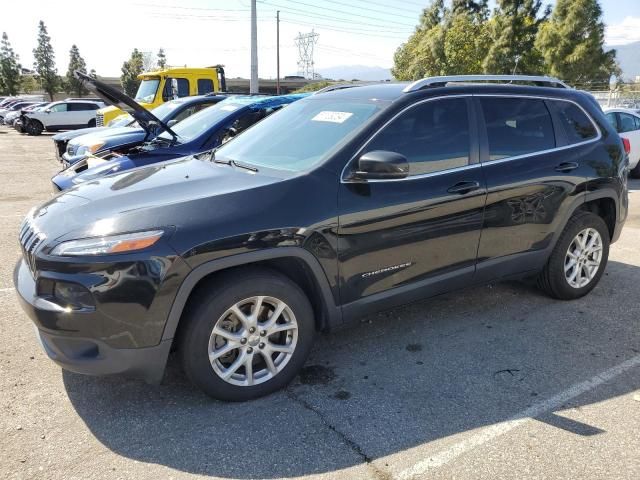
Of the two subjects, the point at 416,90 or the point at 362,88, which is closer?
the point at 416,90

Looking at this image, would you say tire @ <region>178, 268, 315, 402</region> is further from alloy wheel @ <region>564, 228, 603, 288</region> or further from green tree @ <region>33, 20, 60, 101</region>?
green tree @ <region>33, 20, 60, 101</region>

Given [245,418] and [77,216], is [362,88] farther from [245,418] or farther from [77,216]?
[245,418]

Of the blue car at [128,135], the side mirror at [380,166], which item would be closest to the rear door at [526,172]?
the side mirror at [380,166]

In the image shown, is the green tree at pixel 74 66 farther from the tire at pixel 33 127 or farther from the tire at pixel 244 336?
the tire at pixel 244 336

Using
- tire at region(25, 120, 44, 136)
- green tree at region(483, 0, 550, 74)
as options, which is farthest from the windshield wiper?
green tree at region(483, 0, 550, 74)

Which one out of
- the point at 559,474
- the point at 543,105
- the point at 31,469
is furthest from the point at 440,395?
the point at 543,105

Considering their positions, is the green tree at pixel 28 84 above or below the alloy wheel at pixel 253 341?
above

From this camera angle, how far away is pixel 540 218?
4039 mm

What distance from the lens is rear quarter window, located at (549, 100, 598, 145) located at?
14.0 ft

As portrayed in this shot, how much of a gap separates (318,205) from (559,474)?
5.93ft

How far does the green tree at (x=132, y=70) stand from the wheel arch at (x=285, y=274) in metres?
77.2

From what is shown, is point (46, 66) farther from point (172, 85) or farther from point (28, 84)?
point (172, 85)

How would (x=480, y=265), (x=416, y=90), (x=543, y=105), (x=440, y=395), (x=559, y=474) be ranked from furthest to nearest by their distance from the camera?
(x=543, y=105) < (x=480, y=265) < (x=416, y=90) < (x=440, y=395) < (x=559, y=474)

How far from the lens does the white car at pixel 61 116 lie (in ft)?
86.9
